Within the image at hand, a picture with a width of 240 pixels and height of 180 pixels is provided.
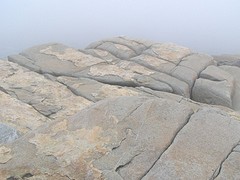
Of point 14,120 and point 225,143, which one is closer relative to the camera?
point 225,143

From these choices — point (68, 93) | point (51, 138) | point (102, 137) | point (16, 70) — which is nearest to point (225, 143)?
point (102, 137)

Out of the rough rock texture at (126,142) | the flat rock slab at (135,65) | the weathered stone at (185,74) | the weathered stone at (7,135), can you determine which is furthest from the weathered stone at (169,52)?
the weathered stone at (7,135)

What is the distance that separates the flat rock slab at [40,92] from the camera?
17781 millimetres

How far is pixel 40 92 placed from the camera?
19.7m

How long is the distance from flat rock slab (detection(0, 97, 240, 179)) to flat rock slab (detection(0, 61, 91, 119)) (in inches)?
250

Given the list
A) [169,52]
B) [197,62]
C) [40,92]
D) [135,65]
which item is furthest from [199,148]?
[169,52]

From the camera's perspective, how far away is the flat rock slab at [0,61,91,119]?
1778cm

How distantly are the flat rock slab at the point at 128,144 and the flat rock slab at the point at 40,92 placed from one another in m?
6.34

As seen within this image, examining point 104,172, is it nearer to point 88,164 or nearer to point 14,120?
point 88,164

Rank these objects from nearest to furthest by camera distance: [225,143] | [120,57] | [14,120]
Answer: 1. [225,143]
2. [14,120]
3. [120,57]

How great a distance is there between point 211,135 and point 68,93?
11.2m

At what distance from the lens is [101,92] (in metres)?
19.6

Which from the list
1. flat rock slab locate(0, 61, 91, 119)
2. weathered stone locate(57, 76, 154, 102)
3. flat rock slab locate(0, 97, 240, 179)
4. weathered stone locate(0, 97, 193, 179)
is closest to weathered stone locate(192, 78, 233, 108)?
weathered stone locate(57, 76, 154, 102)

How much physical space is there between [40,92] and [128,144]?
11041mm
